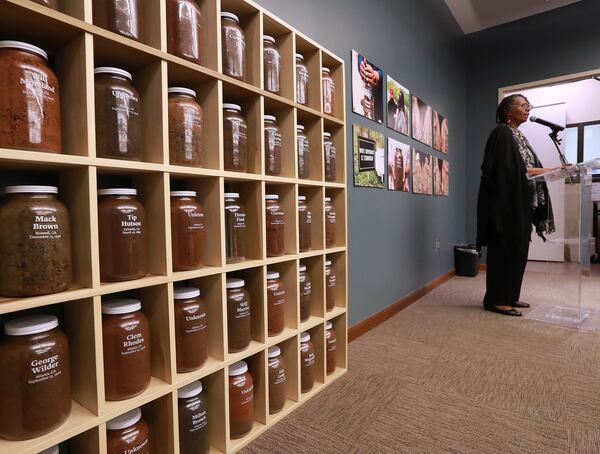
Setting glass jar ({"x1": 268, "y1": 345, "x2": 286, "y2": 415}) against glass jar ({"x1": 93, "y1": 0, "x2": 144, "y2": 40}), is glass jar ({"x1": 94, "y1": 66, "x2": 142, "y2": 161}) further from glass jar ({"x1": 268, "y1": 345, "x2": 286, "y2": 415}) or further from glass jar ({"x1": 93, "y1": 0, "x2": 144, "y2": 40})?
glass jar ({"x1": 268, "y1": 345, "x2": 286, "y2": 415})

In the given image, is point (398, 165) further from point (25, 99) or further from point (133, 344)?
point (25, 99)

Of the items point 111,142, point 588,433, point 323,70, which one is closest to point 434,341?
point 588,433

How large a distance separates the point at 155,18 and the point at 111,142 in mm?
371

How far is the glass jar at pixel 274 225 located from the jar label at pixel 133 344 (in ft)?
1.85

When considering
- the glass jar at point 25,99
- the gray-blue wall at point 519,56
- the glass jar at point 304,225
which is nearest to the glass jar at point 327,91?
the glass jar at point 304,225

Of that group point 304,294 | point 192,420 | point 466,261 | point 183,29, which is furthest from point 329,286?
point 466,261

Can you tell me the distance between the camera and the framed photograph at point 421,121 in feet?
10.6

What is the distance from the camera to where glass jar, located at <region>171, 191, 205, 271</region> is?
1079 millimetres

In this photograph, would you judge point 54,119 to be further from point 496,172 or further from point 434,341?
point 496,172

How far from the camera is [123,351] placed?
3.05 feet

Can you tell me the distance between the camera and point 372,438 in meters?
1.31

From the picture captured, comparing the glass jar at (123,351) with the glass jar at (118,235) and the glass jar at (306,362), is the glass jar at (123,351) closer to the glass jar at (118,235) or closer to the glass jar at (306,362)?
the glass jar at (118,235)

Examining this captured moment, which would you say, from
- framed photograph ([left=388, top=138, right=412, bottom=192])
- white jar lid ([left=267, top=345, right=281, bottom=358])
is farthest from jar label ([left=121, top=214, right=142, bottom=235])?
framed photograph ([left=388, top=138, right=412, bottom=192])

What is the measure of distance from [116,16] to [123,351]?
838 mm
